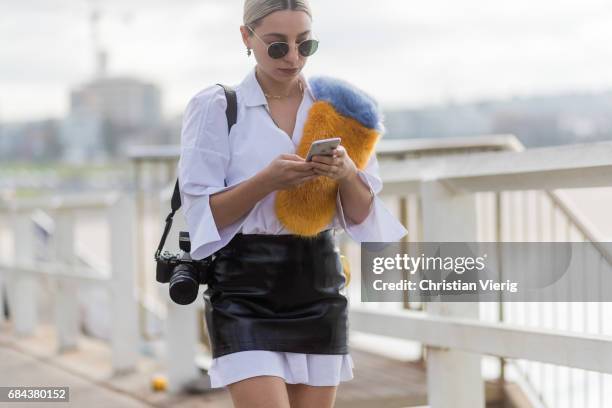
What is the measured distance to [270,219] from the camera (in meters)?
2.36

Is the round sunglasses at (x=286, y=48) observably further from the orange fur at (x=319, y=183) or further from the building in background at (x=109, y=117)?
the building in background at (x=109, y=117)

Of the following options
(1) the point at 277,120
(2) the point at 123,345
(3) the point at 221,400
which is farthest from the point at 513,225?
(1) the point at 277,120

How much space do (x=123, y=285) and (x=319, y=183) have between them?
360 cm

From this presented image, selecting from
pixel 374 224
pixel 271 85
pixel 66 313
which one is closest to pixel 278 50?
pixel 271 85

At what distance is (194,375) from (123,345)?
918mm

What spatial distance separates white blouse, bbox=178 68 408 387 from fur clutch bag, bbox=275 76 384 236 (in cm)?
4

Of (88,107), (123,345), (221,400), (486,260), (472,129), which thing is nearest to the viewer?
(486,260)

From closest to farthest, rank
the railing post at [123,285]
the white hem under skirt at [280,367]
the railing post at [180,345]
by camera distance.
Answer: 1. the white hem under skirt at [280,367]
2. the railing post at [180,345]
3. the railing post at [123,285]

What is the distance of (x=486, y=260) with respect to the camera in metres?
3.41

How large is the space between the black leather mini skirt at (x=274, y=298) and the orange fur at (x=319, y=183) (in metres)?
0.06

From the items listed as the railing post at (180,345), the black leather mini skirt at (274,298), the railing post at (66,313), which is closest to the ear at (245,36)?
the black leather mini skirt at (274,298)

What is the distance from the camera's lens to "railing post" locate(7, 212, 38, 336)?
25.0ft

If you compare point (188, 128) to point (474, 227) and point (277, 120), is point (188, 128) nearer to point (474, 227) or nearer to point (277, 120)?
point (277, 120)

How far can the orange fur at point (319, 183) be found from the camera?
7.66 feet
